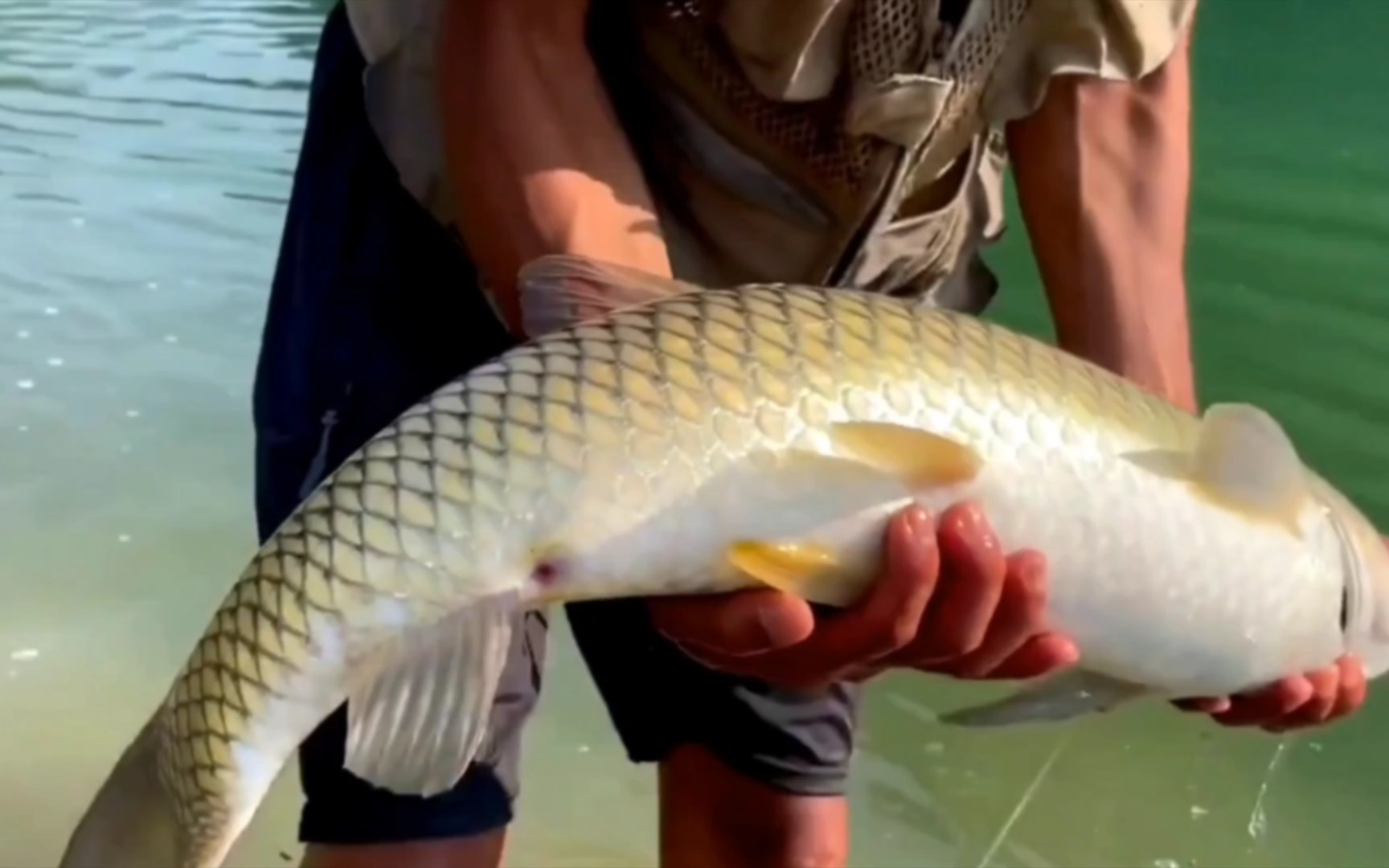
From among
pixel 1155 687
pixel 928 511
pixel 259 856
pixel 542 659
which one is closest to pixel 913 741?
pixel 259 856

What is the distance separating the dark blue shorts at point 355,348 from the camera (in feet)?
3.99

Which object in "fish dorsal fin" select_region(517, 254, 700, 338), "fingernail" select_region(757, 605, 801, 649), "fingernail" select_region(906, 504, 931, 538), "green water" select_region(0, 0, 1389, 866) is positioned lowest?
"green water" select_region(0, 0, 1389, 866)

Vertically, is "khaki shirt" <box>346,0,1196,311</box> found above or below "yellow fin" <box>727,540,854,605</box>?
above

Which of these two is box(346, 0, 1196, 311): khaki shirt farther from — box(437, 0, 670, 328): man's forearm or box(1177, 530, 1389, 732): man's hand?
box(1177, 530, 1389, 732): man's hand

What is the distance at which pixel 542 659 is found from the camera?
1320 millimetres

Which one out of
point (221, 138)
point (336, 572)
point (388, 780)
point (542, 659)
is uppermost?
point (336, 572)

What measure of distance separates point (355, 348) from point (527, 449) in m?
Result: 0.36

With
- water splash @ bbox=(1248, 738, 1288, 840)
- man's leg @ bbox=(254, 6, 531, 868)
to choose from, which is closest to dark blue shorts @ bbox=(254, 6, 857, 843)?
man's leg @ bbox=(254, 6, 531, 868)

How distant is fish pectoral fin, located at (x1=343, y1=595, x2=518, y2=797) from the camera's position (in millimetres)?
913

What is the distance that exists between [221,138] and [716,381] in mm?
4415

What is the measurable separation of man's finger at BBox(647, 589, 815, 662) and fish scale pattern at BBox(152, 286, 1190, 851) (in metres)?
0.08

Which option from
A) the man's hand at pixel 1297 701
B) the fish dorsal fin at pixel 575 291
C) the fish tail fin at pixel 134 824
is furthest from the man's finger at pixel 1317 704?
the fish tail fin at pixel 134 824

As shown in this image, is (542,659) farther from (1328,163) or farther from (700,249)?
(1328,163)

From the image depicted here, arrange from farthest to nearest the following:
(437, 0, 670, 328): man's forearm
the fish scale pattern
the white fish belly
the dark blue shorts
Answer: the dark blue shorts, (437, 0, 670, 328): man's forearm, the white fish belly, the fish scale pattern
